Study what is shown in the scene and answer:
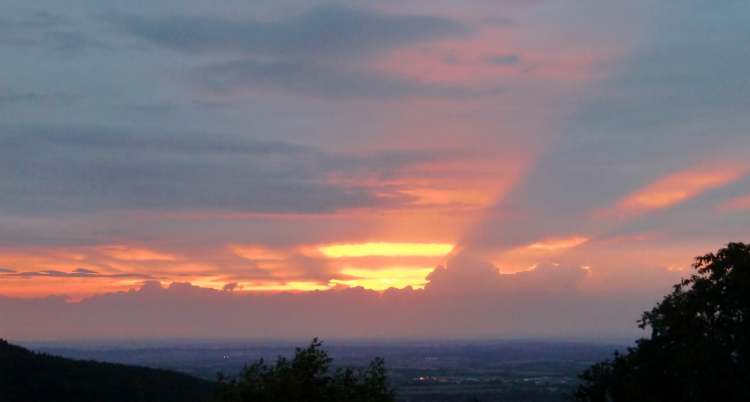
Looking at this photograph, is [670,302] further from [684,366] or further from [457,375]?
[457,375]

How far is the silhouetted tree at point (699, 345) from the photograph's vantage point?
114 feet

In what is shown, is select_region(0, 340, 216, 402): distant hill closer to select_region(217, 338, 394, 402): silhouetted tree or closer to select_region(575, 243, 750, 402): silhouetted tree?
select_region(575, 243, 750, 402): silhouetted tree

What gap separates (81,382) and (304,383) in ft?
162

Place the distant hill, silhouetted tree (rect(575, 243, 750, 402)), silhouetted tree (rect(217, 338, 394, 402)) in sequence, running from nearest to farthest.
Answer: silhouetted tree (rect(217, 338, 394, 402)), silhouetted tree (rect(575, 243, 750, 402)), the distant hill

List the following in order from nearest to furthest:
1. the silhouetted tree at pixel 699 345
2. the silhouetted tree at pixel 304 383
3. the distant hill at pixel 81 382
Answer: the silhouetted tree at pixel 304 383, the silhouetted tree at pixel 699 345, the distant hill at pixel 81 382

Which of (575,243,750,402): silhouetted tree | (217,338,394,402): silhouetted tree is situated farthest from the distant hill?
(217,338,394,402): silhouetted tree

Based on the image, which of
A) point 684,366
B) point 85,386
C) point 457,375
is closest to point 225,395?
point 684,366

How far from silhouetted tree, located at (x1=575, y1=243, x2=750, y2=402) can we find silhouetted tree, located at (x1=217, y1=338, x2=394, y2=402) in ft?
49.5

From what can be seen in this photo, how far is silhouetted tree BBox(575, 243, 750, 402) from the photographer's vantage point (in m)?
34.8

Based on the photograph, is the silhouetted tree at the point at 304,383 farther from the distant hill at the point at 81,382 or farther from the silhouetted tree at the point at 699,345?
the distant hill at the point at 81,382

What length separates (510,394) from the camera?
11169cm

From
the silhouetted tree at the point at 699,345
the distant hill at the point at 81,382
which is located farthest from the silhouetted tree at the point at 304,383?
the distant hill at the point at 81,382

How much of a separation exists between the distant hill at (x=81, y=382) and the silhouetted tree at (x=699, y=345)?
3513 centimetres

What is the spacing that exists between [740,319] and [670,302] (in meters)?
2.94
